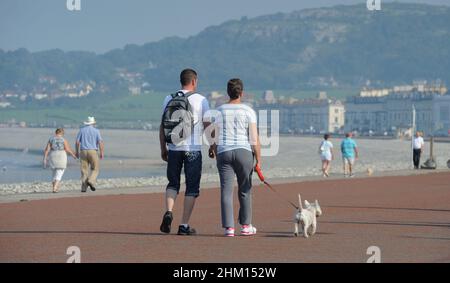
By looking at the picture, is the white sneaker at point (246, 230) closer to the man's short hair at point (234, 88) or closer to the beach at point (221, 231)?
the beach at point (221, 231)

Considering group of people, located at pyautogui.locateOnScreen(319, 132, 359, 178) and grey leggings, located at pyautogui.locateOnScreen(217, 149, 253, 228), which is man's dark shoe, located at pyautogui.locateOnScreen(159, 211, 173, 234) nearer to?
grey leggings, located at pyautogui.locateOnScreen(217, 149, 253, 228)

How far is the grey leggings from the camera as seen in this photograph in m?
12.6

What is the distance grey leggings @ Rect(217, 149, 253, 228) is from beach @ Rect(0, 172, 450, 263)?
11.9 inches

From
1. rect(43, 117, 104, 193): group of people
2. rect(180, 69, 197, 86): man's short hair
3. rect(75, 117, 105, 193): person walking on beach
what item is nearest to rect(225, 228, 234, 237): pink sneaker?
rect(180, 69, 197, 86): man's short hair

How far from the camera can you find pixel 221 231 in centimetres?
1364

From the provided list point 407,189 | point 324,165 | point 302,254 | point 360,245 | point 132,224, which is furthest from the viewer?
point 324,165
